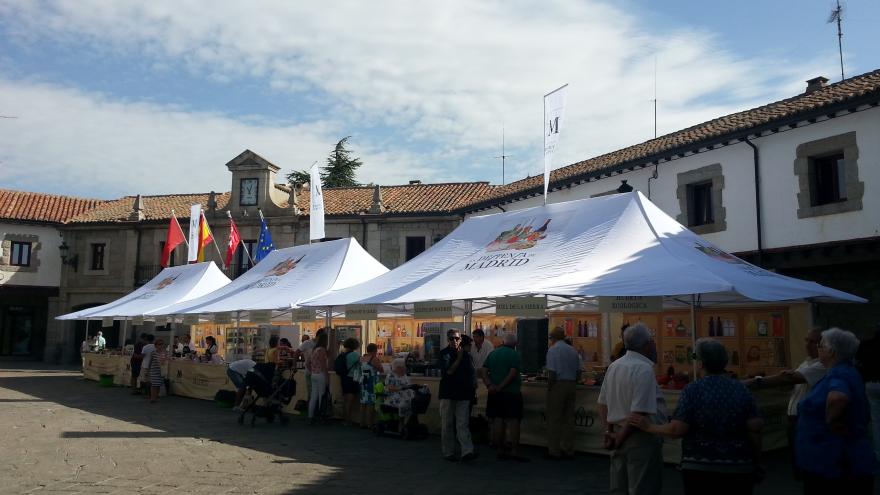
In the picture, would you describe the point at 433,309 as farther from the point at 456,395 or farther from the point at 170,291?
the point at 170,291

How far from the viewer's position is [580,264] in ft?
30.8

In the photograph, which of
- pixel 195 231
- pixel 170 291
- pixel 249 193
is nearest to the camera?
pixel 170 291

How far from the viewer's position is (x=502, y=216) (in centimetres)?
1209

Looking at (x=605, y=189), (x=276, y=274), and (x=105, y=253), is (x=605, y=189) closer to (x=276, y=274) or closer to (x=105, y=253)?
(x=276, y=274)

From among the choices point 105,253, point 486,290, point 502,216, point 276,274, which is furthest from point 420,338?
point 105,253

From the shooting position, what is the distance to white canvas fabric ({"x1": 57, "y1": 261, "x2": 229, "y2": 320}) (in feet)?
63.3

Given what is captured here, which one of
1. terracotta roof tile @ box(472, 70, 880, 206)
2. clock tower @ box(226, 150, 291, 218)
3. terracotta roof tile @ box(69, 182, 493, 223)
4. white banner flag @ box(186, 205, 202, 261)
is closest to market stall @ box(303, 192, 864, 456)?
terracotta roof tile @ box(472, 70, 880, 206)

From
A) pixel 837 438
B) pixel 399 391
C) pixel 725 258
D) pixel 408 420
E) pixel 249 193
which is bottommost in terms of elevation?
pixel 408 420

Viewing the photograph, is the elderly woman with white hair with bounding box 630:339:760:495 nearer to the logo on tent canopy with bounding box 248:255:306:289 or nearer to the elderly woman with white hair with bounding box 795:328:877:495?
the elderly woman with white hair with bounding box 795:328:877:495

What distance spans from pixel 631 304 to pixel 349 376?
16.8 ft

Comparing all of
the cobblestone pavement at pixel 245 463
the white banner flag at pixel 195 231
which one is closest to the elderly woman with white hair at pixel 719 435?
the cobblestone pavement at pixel 245 463

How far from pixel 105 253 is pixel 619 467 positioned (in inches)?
1327

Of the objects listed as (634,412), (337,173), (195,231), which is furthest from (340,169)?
(634,412)

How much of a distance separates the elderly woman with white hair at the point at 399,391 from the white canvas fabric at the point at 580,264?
3.32 ft
